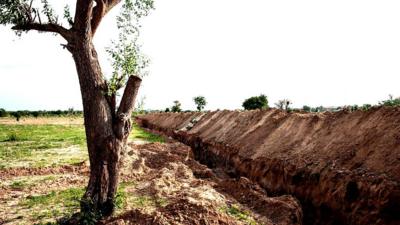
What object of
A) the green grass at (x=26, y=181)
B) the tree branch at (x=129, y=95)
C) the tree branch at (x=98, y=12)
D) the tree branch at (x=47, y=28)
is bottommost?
the green grass at (x=26, y=181)

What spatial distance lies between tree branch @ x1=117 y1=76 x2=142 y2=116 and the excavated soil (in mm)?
5891

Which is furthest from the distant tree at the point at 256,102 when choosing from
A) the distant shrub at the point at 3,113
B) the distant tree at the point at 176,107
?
the distant shrub at the point at 3,113

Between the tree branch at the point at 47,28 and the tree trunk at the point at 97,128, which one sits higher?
the tree branch at the point at 47,28

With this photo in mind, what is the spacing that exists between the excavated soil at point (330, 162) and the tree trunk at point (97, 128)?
567 cm

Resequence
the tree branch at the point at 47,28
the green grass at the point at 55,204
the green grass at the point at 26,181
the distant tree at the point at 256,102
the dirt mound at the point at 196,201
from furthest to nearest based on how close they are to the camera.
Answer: the distant tree at the point at 256,102 → the green grass at the point at 26,181 → the green grass at the point at 55,204 → the tree branch at the point at 47,28 → the dirt mound at the point at 196,201

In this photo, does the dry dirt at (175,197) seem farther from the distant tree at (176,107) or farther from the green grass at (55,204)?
the distant tree at (176,107)

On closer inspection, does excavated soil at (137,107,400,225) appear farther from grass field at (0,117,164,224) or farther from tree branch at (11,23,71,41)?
tree branch at (11,23,71,41)

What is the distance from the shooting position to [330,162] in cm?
1158

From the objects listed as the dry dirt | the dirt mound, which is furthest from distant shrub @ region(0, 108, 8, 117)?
the dirt mound

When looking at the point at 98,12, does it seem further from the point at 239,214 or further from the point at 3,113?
the point at 3,113

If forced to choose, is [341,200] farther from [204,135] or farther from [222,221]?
[204,135]

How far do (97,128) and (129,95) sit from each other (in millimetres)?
1191

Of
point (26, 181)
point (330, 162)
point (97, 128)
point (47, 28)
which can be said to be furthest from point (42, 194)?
point (330, 162)

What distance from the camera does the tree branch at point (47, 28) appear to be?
9.66 metres
